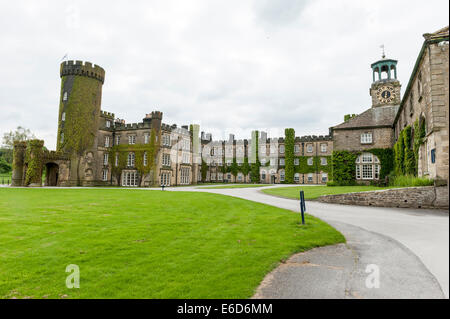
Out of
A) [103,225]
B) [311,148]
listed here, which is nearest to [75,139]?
[103,225]

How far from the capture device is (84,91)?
40.2 metres

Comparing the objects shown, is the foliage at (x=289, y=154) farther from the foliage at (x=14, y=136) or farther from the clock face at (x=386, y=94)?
the foliage at (x=14, y=136)

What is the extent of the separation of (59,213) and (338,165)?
2987cm

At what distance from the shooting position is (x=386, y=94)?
35.2 metres

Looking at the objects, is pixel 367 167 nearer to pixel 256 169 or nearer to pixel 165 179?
pixel 256 169

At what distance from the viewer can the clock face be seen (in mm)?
34938

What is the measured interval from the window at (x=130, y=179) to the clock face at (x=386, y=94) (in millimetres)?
37508

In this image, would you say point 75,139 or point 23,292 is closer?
point 23,292

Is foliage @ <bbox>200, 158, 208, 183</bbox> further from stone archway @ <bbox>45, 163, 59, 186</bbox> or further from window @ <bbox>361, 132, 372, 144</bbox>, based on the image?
window @ <bbox>361, 132, 372, 144</bbox>

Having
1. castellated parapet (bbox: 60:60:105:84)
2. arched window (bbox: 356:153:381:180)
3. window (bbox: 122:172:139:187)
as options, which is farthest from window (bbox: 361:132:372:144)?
castellated parapet (bbox: 60:60:105:84)

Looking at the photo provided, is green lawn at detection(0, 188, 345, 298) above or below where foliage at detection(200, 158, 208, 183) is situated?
below

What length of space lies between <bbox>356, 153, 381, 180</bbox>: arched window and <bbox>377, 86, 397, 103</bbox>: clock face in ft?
29.4

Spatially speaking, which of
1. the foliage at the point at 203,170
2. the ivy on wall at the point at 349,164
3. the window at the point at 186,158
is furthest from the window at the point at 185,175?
the ivy on wall at the point at 349,164
